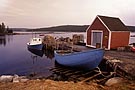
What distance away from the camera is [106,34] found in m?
24.5

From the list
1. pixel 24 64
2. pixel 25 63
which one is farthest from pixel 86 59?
pixel 25 63

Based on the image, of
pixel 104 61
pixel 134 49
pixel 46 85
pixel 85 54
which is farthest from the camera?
pixel 134 49

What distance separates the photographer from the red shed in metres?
24.2

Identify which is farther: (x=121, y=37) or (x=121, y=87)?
(x=121, y=37)

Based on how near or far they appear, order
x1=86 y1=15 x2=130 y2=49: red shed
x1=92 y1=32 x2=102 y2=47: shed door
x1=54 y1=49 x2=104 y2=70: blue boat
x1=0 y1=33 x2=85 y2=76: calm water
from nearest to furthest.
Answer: x1=54 y1=49 x2=104 y2=70: blue boat < x1=0 y1=33 x2=85 y2=76: calm water < x1=86 y1=15 x2=130 y2=49: red shed < x1=92 y1=32 x2=102 y2=47: shed door

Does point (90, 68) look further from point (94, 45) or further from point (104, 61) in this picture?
point (94, 45)

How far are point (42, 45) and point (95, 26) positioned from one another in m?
16.1

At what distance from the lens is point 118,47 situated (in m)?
24.8

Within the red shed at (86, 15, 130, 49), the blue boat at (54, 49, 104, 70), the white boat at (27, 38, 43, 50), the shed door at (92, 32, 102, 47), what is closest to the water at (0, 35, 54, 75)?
the blue boat at (54, 49, 104, 70)

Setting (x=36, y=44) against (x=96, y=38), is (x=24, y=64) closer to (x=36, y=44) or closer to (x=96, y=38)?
(x=96, y=38)

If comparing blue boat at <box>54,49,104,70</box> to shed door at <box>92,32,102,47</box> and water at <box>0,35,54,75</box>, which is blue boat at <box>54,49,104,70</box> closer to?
water at <box>0,35,54,75</box>

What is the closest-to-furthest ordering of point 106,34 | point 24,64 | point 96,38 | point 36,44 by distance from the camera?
point 24,64 → point 106,34 → point 96,38 → point 36,44

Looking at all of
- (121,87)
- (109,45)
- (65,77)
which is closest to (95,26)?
(109,45)

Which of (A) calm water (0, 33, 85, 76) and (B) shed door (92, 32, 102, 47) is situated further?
(B) shed door (92, 32, 102, 47)
